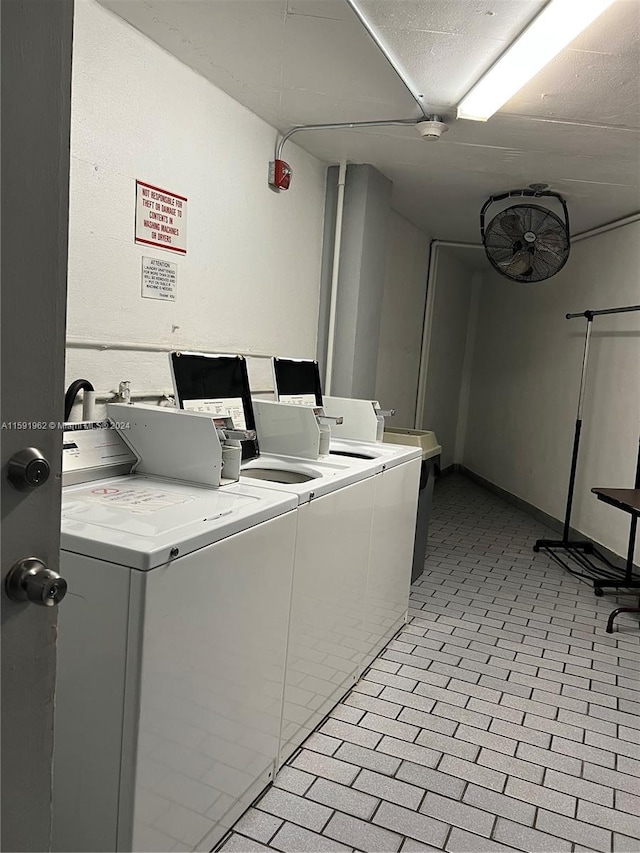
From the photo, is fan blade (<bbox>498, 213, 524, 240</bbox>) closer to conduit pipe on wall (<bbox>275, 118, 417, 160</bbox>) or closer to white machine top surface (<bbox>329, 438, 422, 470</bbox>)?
conduit pipe on wall (<bbox>275, 118, 417, 160</bbox>)

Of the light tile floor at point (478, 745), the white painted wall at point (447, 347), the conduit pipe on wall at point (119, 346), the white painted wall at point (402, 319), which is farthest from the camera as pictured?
the white painted wall at point (447, 347)

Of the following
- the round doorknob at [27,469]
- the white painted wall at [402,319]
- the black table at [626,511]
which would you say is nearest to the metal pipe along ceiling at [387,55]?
the round doorknob at [27,469]

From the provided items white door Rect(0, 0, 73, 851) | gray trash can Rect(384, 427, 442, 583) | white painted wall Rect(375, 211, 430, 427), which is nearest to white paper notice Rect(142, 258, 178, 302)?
white door Rect(0, 0, 73, 851)

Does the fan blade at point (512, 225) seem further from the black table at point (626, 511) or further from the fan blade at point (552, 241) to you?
the black table at point (626, 511)

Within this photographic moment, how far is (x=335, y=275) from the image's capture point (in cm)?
409

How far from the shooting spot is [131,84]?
7.89 ft

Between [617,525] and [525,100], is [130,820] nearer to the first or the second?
[525,100]

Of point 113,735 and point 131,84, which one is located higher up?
point 131,84

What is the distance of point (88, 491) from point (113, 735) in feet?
2.34

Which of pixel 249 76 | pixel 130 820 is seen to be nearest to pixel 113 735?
pixel 130 820

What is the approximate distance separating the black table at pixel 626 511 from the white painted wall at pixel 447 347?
9.59ft

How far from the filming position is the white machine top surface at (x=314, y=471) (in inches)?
86.2

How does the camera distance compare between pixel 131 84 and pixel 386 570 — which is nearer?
pixel 131 84

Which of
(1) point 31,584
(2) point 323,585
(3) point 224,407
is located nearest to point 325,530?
(2) point 323,585
